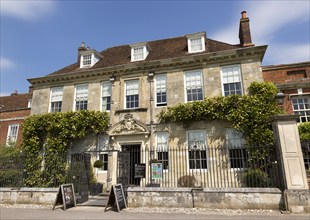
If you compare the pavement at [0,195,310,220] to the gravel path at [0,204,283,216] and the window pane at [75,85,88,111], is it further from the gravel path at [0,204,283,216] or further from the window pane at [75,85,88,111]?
the window pane at [75,85,88,111]

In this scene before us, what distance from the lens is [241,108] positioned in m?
11.5

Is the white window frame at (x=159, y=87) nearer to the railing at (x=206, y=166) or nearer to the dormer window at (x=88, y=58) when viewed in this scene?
the railing at (x=206, y=166)

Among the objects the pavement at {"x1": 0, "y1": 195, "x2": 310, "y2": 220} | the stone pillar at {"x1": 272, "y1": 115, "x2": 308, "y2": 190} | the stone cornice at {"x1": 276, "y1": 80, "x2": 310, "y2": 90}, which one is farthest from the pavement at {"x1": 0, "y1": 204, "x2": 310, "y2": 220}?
the stone cornice at {"x1": 276, "y1": 80, "x2": 310, "y2": 90}

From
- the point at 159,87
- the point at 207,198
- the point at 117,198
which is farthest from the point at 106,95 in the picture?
the point at 207,198

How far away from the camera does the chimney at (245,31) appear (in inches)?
527

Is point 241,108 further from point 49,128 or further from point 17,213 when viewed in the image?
point 49,128

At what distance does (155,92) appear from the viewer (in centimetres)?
1384

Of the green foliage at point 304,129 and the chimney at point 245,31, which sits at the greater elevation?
the chimney at point 245,31

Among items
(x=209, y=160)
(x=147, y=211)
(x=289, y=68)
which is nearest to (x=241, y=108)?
(x=209, y=160)

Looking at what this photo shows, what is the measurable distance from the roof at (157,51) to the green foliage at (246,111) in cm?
354

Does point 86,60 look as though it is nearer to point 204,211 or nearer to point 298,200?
Answer: point 204,211

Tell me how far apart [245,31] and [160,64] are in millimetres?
5789

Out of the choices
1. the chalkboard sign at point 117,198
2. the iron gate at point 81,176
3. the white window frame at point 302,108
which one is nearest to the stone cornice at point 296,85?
the white window frame at point 302,108

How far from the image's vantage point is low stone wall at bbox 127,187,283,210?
7.31m
